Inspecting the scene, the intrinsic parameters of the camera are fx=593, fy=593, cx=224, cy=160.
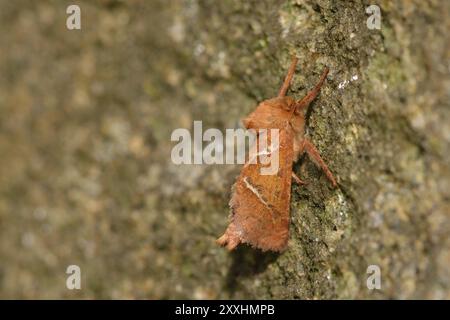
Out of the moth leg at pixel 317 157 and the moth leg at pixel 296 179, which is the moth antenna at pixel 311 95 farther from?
the moth leg at pixel 296 179

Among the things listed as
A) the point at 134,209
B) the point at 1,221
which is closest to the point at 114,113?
the point at 134,209

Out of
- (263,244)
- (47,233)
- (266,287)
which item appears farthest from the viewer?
(47,233)

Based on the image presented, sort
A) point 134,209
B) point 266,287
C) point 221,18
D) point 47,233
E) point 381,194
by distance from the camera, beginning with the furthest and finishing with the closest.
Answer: point 47,233, point 134,209, point 221,18, point 266,287, point 381,194

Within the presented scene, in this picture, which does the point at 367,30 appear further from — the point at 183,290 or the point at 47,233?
the point at 47,233

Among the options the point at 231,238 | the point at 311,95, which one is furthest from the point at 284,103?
the point at 231,238

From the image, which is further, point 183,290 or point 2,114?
point 2,114

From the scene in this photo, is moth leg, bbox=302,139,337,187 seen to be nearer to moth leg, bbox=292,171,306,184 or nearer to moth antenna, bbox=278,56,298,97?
moth leg, bbox=292,171,306,184

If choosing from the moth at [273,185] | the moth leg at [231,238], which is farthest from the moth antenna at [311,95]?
the moth leg at [231,238]
